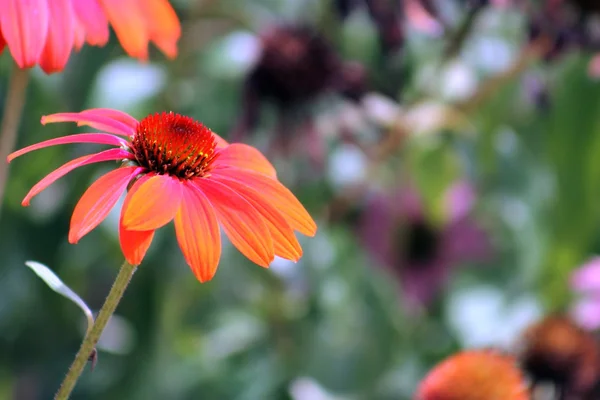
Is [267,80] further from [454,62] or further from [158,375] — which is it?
[158,375]

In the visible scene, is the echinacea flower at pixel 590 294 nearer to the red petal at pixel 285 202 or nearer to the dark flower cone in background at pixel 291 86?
the dark flower cone in background at pixel 291 86

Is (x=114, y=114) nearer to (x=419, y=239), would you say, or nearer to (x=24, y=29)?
(x=24, y=29)

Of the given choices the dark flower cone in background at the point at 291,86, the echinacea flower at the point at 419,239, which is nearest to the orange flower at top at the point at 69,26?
the dark flower cone in background at the point at 291,86

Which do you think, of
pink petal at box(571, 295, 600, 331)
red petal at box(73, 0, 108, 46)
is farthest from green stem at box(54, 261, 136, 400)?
pink petal at box(571, 295, 600, 331)

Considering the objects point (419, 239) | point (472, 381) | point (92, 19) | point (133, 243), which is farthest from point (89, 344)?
point (419, 239)

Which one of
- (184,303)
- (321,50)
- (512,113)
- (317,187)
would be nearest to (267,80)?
(321,50)

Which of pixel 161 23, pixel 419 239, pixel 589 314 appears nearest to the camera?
pixel 161 23

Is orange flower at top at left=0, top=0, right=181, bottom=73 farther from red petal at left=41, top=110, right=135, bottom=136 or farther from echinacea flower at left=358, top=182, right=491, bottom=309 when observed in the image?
echinacea flower at left=358, top=182, right=491, bottom=309
